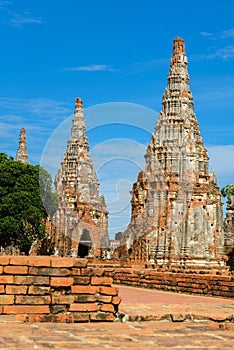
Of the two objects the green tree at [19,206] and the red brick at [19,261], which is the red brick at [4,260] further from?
the green tree at [19,206]

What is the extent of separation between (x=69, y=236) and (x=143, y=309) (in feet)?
121

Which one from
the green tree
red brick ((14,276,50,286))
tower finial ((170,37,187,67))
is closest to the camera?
red brick ((14,276,50,286))

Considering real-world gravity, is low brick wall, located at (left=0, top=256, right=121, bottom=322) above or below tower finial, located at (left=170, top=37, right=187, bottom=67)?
below

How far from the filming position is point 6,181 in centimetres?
3625

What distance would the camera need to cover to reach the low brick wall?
6.50m

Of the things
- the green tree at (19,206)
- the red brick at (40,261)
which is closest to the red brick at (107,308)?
the red brick at (40,261)

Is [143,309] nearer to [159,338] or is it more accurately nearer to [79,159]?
[159,338]

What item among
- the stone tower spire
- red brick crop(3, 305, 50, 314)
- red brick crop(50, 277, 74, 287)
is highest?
the stone tower spire

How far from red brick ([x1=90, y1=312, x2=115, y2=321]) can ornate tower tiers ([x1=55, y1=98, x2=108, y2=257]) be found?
118 ft

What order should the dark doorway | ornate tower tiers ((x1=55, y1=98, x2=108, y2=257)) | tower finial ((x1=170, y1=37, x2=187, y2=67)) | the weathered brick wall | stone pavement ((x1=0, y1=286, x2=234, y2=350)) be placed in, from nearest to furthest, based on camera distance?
1. stone pavement ((x1=0, y1=286, x2=234, y2=350))
2. the weathered brick wall
3. tower finial ((x1=170, y1=37, x2=187, y2=67))
4. ornate tower tiers ((x1=55, y1=98, x2=108, y2=257))
5. the dark doorway

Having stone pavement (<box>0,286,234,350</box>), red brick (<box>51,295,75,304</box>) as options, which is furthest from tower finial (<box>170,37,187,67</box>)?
red brick (<box>51,295,75,304</box>)

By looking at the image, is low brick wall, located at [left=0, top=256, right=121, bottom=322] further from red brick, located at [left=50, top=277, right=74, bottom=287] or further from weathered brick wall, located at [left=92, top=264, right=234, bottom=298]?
weathered brick wall, located at [left=92, top=264, right=234, bottom=298]

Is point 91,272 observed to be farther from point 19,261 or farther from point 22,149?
point 22,149

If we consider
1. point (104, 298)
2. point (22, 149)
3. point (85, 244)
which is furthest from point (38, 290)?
point (22, 149)
